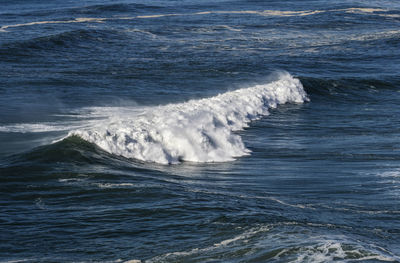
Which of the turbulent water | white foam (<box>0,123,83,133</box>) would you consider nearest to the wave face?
the turbulent water

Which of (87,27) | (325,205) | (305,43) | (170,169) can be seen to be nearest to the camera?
(325,205)

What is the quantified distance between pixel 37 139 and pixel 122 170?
3131 millimetres

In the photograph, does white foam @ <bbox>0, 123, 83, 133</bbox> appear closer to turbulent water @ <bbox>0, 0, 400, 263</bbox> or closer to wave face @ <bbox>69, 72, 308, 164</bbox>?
turbulent water @ <bbox>0, 0, 400, 263</bbox>

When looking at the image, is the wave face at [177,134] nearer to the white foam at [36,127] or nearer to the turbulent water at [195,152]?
the turbulent water at [195,152]

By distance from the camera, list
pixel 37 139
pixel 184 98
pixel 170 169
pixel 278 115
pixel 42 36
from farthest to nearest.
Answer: pixel 42 36
pixel 184 98
pixel 278 115
pixel 37 139
pixel 170 169

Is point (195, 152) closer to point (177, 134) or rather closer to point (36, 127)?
point (177, 134)

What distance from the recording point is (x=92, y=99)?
18672 mm

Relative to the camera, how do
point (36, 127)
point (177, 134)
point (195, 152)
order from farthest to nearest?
1. point (36, 127)
2. point (177, 134)
3. point (195, 152)

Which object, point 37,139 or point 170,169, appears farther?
point 37,139

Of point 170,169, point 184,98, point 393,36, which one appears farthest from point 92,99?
point 393,36

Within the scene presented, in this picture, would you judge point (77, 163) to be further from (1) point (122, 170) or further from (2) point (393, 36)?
(2) point (393, 36)

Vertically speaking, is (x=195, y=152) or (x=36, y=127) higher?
(x=36, y=127)

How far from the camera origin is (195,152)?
489 inches

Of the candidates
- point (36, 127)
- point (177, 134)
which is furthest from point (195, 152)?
point (36, 127)
